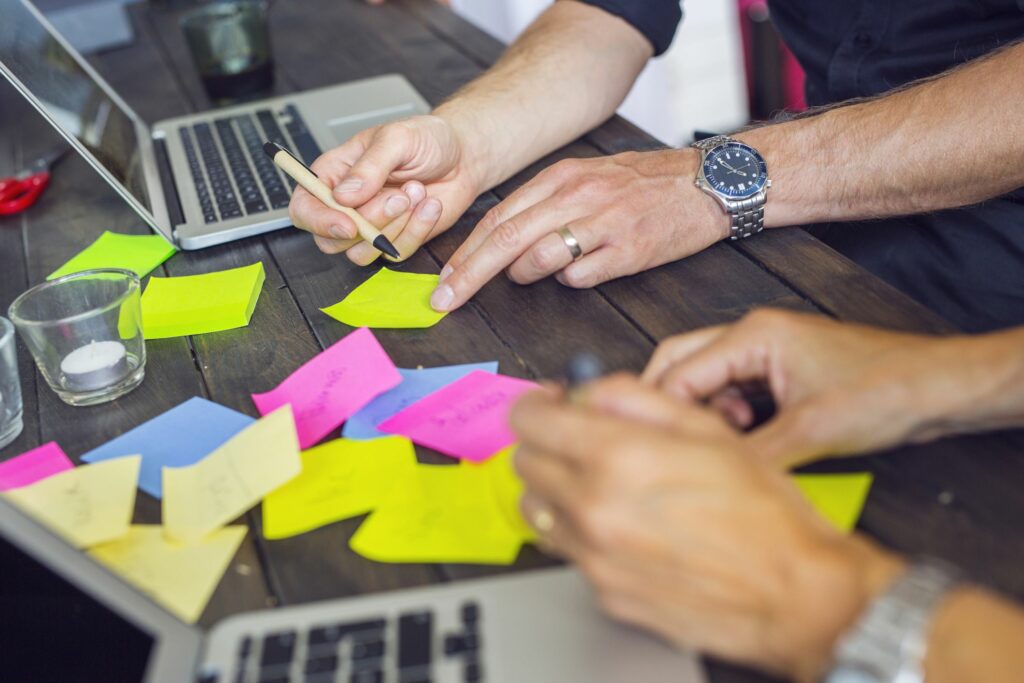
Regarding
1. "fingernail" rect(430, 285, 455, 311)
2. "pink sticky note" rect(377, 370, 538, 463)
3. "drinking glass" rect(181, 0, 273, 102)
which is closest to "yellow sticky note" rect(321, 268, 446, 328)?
"fingernail" rect(430, 285, 455, 311)

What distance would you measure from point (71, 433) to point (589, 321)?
46cm


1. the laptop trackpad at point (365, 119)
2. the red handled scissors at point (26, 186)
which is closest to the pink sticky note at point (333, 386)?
the laptop trackpad at point (365, 119)

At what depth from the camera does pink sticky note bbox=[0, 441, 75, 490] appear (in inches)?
32.4

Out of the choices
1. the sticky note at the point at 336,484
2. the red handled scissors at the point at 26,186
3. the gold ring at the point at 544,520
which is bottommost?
the red handled scissors at the point at 26,186

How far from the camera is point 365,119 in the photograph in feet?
4.71

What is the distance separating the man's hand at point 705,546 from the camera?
536mm

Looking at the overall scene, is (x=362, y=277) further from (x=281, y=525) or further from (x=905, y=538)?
(x=905, y=538)

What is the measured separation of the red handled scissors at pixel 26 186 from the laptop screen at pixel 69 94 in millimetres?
134

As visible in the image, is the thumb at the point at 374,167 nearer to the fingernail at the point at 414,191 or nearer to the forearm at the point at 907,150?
the fingernail at the point at 414,191

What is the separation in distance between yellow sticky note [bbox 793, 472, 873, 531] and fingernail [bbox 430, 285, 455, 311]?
39 cm

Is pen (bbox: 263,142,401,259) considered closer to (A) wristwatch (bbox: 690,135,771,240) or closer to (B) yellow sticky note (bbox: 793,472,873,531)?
(A) wristwatch (bbox: 690,135,771,240)

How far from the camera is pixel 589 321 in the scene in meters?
0.91

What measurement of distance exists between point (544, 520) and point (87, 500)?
1.22 feet

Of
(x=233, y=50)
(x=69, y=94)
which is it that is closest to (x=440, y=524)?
(x=69, y=94)
